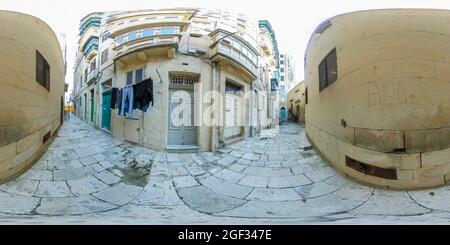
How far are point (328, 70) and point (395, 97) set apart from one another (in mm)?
404

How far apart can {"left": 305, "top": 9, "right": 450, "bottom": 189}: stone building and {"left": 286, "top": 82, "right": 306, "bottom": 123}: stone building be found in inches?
9.7

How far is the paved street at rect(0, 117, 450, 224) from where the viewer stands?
79 centimetres

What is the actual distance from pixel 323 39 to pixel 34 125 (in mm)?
1719

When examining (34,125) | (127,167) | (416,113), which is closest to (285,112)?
(416,113)

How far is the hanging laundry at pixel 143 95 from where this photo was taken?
94 cm

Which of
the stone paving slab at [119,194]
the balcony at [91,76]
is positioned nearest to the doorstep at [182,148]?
the stone paving slab at [119,194]

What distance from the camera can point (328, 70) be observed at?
3.88 ft

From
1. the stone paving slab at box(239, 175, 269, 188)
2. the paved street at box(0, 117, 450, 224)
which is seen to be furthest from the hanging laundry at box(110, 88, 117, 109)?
the stone paving slab at box(239, 175, 269, 188)

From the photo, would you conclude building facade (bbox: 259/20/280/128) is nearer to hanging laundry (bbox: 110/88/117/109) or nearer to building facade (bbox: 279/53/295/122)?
building facade (bbox: 279/53/295/122)

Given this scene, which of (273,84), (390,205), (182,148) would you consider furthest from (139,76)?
(390,205)

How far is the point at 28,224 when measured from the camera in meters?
0.69

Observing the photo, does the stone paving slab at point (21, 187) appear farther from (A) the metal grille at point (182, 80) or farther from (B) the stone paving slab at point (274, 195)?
(B) the stone paving slab at point (274, 195)

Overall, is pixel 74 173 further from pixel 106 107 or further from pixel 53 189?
pixel 106 107

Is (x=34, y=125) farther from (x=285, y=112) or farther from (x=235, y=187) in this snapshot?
(x=285, y=112)
